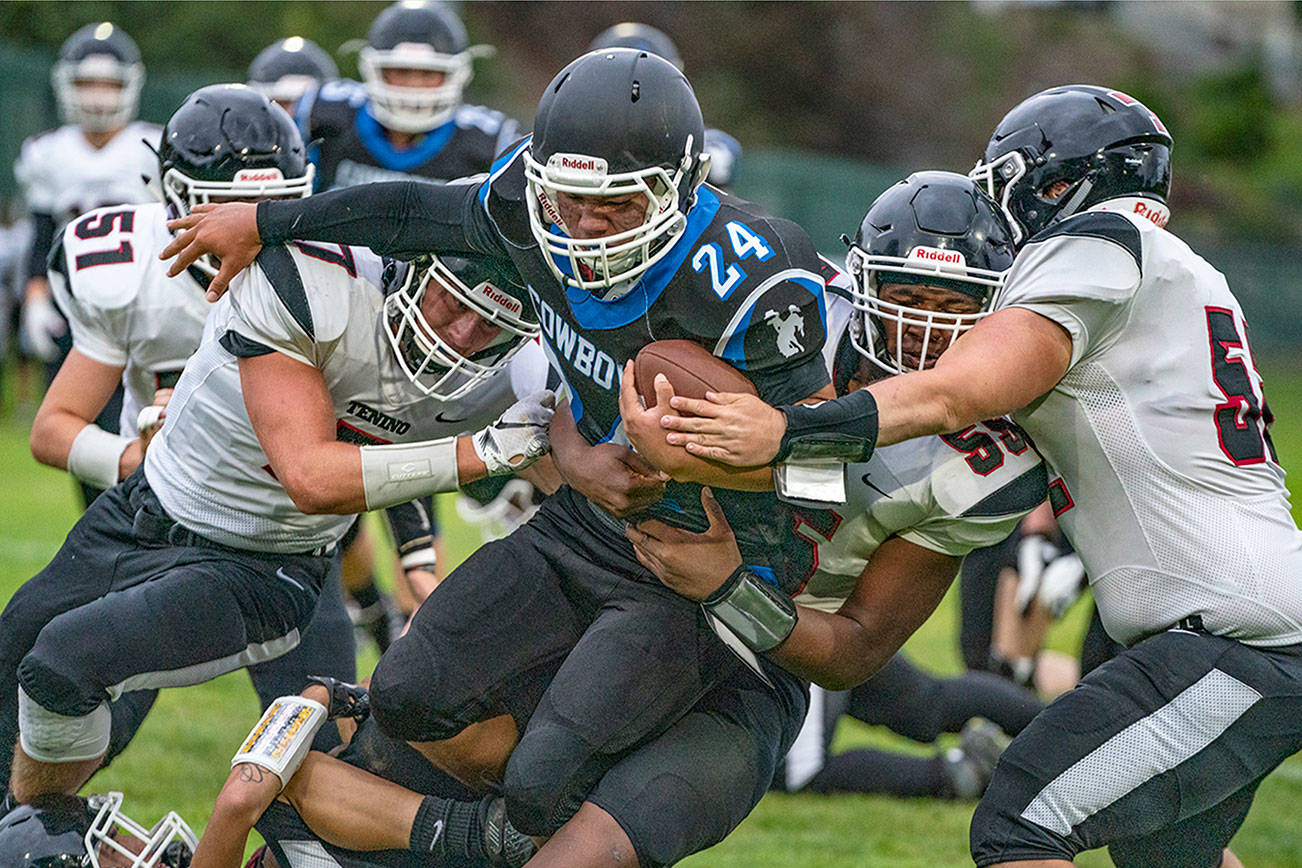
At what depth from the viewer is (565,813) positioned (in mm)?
2814

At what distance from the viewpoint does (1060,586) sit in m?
5.27

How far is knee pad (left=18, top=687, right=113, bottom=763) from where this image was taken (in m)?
3.05

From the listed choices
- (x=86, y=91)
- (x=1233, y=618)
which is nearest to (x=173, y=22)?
(x=86, y=91)

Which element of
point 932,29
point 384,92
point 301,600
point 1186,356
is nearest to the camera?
point 1186,356

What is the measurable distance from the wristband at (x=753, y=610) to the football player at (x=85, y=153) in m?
4.81

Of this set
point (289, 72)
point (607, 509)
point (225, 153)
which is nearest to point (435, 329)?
point (607, 509)

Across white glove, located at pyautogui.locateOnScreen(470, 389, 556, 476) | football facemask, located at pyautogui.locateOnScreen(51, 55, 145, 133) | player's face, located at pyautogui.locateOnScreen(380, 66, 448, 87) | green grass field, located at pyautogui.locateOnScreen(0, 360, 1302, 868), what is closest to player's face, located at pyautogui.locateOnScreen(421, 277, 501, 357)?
white glove, located at pyautogui.locateOnScreen(470, 389, 556, 476)

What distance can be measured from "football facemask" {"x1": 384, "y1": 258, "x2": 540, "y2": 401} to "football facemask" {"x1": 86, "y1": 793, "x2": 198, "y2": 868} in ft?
3.40

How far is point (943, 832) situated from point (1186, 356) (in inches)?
78.4

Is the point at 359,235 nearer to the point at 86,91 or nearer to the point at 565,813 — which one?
the point at 565,813

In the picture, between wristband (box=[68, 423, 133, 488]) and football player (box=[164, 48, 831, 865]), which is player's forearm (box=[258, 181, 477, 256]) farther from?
wristband (box=[68, 423, 133, 488])

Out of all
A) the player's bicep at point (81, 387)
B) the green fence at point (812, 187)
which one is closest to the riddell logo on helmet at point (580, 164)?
the player's bicep at point (81, 387)

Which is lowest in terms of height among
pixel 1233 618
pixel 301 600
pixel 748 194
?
pixel 748 194

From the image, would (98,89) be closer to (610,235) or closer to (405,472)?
(405,472)
